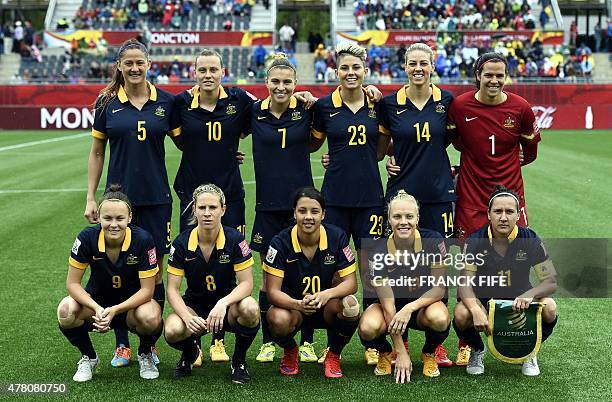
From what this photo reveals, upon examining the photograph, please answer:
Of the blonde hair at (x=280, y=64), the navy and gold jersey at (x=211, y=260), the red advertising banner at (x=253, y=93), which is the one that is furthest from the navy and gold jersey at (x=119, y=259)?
the red advertising banner at (x=253, y=93)

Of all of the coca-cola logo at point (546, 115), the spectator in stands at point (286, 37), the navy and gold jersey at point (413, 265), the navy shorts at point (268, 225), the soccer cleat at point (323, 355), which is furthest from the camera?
the spectator in stands at point (286, 37)

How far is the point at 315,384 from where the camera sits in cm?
519

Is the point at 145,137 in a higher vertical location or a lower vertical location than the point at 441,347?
higher

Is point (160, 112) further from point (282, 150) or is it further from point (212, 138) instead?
point (282, 150)

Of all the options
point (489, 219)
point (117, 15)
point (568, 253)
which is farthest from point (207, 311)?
point (117, 15)

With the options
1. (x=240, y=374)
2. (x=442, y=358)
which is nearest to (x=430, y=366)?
(x=442, y=358)

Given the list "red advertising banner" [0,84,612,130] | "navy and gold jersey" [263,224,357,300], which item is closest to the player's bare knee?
"navy and gold jersey" [263,224,357,300]

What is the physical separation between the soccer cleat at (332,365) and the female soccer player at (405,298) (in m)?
0.20

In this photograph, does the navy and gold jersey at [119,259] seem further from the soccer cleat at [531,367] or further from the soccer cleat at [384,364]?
the soccer cleat at [531,367]

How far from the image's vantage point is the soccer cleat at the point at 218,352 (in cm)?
566

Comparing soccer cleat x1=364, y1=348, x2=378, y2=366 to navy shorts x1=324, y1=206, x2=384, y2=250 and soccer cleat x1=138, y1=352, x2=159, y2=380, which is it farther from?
soccer cleat x1=138, y1=352, x2=159, y2=380

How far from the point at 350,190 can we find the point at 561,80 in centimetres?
2454

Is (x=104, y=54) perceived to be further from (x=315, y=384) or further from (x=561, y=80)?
(x=315, y=384)

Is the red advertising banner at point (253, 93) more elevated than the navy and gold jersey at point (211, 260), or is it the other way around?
the navy and gold jersey at point (211, 260)
